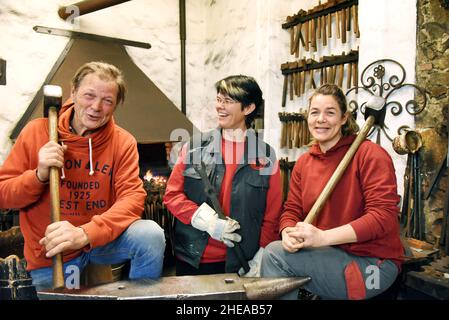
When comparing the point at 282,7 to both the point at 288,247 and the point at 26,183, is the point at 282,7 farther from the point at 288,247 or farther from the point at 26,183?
the point at 26,183

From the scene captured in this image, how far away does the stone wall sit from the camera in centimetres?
198

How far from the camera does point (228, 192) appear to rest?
68.6 inches

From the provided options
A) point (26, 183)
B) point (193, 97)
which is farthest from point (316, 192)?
point (193, 97)

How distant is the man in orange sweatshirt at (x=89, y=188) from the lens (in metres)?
1.46

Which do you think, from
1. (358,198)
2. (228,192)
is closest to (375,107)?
(358,198)

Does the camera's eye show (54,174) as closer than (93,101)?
Yes

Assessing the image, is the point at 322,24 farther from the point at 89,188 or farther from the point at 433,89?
the point at 89,188

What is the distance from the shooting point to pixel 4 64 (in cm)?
275

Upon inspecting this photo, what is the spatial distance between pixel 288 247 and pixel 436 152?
1039 millimetres

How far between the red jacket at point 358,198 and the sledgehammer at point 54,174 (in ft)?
2.82

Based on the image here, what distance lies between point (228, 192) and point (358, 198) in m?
0.55

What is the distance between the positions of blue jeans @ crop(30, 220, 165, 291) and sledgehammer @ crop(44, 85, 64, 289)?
0.16 meters

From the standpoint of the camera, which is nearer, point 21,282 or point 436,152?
point 21,282

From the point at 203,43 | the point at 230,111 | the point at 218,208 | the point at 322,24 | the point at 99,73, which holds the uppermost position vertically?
the point at 203,43
